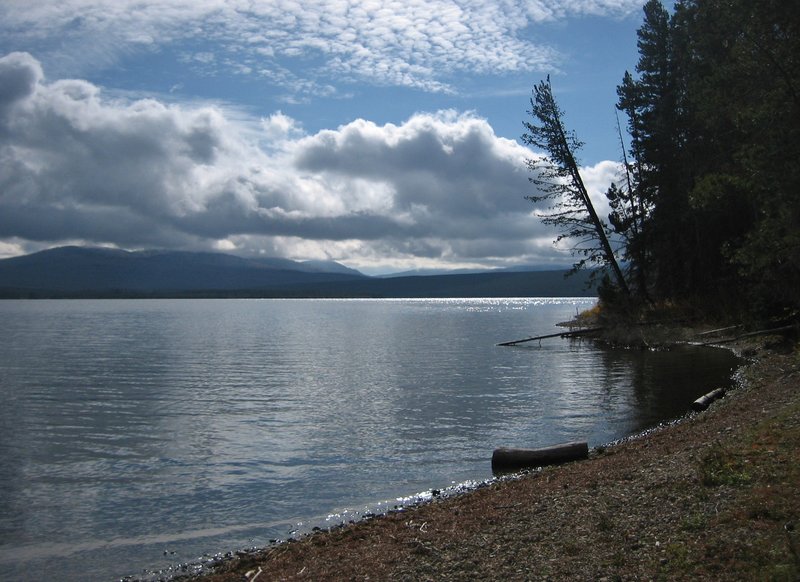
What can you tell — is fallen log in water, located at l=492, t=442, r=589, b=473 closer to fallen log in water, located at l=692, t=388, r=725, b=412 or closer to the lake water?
the lake water

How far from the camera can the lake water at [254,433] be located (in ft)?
47.4

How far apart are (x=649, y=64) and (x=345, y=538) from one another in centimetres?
5145

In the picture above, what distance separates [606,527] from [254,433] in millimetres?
16590

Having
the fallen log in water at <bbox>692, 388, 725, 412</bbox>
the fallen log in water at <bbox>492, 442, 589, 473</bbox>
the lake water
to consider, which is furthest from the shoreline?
the fallen log in water at <bbox>692, 388, 725, 412</bbox>

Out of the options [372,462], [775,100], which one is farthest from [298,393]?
[775,100]

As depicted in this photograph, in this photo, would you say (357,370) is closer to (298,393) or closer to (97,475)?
(298,393)

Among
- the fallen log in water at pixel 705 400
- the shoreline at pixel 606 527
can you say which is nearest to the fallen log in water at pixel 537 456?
the shoreline at pixel 606 527

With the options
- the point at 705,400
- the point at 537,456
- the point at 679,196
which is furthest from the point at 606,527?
the point at 679,196

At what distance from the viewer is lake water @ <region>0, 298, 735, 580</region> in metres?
14.4

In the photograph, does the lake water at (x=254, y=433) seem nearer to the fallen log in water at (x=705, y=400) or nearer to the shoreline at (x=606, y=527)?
A: the fallen log in water at (x=705, y=400)

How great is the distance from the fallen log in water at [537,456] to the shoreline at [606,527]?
192cm

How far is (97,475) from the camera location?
18.8 metres

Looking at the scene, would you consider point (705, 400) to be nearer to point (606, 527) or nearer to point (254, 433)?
point (254, 433)

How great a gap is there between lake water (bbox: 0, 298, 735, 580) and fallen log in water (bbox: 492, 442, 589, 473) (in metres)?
0.58
